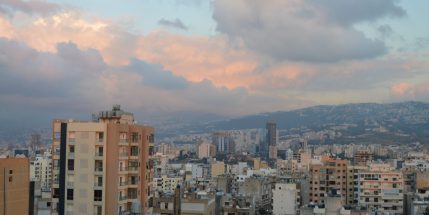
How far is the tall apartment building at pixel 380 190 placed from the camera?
4833 cm

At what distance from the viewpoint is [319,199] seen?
174 ft

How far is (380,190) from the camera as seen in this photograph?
50.4 metres

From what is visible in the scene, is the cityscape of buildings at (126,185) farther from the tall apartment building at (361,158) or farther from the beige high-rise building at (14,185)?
the tall apartment building at (361,158)

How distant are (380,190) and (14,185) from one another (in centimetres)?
3681

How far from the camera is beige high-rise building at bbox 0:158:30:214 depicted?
58.7 feet

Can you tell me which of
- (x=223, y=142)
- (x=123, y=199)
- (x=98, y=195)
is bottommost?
(x=123, y=199)

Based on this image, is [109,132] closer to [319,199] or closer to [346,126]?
[319,199]

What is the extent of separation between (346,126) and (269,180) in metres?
133

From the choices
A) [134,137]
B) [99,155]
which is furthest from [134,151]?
[99,155]

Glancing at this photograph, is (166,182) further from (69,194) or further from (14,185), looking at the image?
(14,185)

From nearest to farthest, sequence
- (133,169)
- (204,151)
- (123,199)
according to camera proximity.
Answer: (123,199), (133,169), (204,151)

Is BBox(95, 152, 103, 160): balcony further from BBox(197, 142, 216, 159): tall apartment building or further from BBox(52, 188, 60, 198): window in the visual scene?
BBox(197, 142, 216, 159): tall apartment building

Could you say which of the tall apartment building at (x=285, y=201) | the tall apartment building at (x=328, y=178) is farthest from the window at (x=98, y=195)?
the tall apartment building at (x=328, y=178)

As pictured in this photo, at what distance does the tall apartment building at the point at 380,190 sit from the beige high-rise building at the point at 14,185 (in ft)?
111
